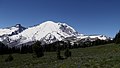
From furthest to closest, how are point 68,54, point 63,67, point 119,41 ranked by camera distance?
1. point 119,41
2. point 68,54
3. point 63,67

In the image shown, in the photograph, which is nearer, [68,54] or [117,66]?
[117,66]

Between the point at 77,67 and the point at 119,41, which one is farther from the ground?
the point at 119,41

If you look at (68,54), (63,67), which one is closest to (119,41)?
(68,54)

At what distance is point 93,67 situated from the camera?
26906 millimetres

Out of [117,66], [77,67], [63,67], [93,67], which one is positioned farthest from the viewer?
[63,67]

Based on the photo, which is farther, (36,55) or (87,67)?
(36,55)

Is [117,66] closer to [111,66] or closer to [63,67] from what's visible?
[111,66]

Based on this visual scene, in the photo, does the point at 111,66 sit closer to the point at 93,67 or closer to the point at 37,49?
the point at 93,67

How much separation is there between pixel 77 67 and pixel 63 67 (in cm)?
299

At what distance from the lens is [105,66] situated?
2638 centimetres

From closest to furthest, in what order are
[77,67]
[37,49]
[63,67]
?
[77,67]
[63,67]
[37,49]

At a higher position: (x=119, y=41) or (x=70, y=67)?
(x=119, y=41)

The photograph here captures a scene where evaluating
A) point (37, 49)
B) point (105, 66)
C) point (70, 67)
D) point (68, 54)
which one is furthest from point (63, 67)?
point (37, 49)

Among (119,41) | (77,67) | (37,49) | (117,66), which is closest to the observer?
(117,66)
